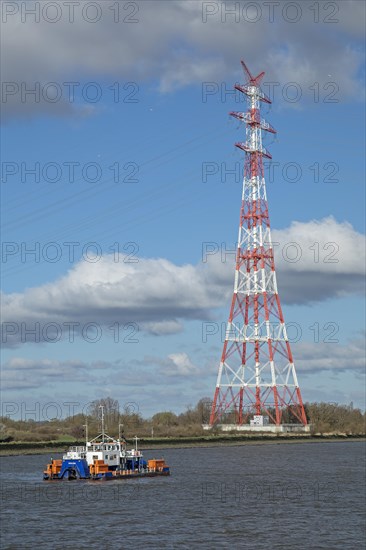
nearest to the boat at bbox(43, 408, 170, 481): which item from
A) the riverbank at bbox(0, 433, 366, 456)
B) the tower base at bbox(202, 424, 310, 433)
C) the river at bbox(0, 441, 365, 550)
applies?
the river at bbox(0, 441, 365, 550)

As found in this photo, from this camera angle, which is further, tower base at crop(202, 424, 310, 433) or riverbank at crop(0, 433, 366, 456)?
tower base at crop(202, 424, 310, 433)

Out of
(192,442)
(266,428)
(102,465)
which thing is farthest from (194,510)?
(192,442)

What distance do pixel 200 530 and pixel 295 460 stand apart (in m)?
57.6

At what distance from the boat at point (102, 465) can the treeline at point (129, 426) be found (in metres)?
47.4

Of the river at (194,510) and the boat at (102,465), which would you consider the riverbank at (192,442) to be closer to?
the river at (194,510)

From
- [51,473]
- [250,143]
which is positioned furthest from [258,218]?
[51,473]

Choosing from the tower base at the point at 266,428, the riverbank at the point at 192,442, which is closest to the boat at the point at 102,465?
the riverbank at the point at 192,442

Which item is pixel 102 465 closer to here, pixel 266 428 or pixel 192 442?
pixel 266 428

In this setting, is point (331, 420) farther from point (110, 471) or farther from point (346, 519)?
point (346, 519)

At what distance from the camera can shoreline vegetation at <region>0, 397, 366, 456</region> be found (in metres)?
133

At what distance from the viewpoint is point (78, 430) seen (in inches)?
6024

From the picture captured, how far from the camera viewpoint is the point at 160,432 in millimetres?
159750

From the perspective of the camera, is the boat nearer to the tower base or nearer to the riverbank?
the riverbank

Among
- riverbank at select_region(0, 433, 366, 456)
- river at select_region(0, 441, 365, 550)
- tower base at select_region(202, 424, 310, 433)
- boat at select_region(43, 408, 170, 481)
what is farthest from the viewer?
tower base at select_region(202, 424, 310, 433)
